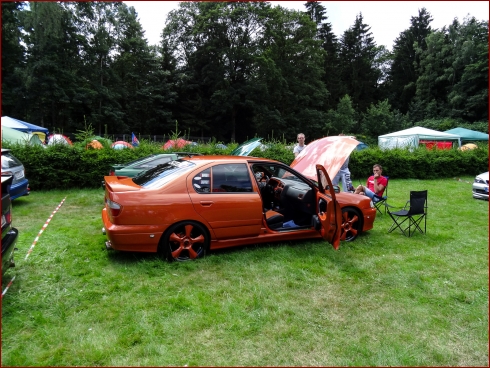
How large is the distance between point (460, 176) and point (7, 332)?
58.4 ft

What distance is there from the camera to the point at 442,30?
47.2 m

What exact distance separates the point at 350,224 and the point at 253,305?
2760mm

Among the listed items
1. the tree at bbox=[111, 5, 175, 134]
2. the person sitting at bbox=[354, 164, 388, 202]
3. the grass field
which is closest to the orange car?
the grass field

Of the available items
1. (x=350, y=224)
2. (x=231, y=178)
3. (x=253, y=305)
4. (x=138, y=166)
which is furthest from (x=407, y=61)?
(x=253, y=305)

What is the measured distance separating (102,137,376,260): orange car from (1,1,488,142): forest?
31.7 m

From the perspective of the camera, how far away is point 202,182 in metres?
4.72

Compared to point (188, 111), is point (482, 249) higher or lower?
lower

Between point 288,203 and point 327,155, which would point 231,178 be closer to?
point 288,203

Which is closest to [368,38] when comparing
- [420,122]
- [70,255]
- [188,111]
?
[420,122]

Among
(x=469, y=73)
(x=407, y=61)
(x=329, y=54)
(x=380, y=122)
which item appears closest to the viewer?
(x=380, y=122)

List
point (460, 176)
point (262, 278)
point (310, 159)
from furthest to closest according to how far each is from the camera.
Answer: point (460, 176)
point (310, 159)
point (262, 278)

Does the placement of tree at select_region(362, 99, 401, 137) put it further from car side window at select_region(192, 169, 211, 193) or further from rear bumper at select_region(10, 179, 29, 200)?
car side window at select_region(192, 169, 211, 193)

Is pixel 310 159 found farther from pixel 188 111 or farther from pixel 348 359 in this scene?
pixel 188 111

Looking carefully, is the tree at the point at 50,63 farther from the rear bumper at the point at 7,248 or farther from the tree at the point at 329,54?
the tree at the point at 329,54
